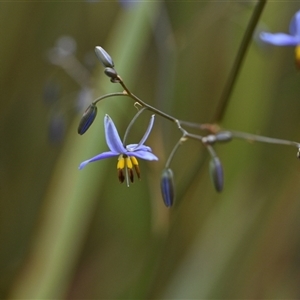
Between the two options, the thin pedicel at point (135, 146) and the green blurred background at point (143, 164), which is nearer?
the thin pedicel at point (135, 146)

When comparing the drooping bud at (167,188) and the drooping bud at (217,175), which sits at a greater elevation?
the drooping bud at (217,175)

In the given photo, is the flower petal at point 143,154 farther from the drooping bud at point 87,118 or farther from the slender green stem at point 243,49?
the slender green stem at point 243,49

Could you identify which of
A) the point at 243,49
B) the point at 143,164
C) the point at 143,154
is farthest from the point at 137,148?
the point at 143,164

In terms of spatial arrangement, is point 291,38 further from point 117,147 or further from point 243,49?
point 117,147

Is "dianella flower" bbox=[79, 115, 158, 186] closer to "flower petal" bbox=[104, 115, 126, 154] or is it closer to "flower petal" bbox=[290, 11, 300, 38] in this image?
"flower petal" bbox=[104, 115, 126, 154]

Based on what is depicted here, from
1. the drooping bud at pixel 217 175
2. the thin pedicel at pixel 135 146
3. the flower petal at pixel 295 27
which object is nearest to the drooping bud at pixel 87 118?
the thin pedicel at pixel 135 146

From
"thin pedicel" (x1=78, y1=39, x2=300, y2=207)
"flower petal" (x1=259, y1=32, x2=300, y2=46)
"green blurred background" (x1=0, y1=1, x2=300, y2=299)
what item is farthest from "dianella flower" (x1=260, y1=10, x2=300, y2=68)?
"green blurred background" (x1=0, y1=1, x2=300, y2=299)

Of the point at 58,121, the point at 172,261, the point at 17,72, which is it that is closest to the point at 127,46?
the point at 58,121

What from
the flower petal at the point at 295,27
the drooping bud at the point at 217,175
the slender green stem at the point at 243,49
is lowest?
the drooping bud at the point at 217,175
